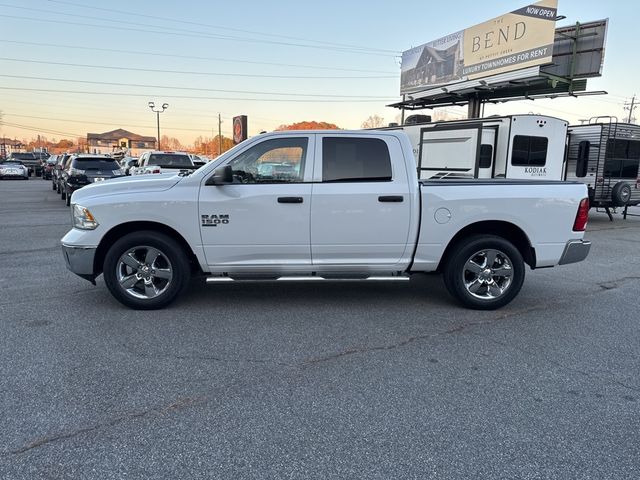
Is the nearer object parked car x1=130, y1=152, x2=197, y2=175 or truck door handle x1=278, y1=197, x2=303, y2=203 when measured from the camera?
truck door handle x1=278, y1=197, x2=303, y2=203

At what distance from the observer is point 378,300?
18.7 feet

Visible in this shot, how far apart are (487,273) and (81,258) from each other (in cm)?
450

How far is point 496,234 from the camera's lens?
554 centimetres

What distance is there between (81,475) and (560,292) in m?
5.93

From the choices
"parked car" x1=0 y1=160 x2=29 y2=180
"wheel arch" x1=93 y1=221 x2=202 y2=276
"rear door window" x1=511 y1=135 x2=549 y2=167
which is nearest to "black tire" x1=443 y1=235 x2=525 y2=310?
"wheel arch" x1=93 y1=221 x2=202 y2=276

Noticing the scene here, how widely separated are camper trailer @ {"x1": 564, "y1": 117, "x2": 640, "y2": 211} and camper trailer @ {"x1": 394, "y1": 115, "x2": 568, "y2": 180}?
1.76 m

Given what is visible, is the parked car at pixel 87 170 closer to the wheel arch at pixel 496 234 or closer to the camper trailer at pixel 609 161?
the wheel arch at pixel 496 234

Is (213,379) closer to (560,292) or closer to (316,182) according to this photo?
(316,182)

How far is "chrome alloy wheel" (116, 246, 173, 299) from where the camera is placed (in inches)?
198

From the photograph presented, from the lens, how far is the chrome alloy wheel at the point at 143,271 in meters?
5.04

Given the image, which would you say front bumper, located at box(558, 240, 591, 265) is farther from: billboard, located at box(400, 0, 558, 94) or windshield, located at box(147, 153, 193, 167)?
billboard, located at box(400, 0, 558, 94)

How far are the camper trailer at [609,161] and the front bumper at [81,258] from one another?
1335cm

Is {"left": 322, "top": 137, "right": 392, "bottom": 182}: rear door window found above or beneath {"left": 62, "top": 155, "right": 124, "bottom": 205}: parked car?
above

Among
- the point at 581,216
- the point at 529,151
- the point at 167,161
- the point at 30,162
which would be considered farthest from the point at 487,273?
the point at 30,162
